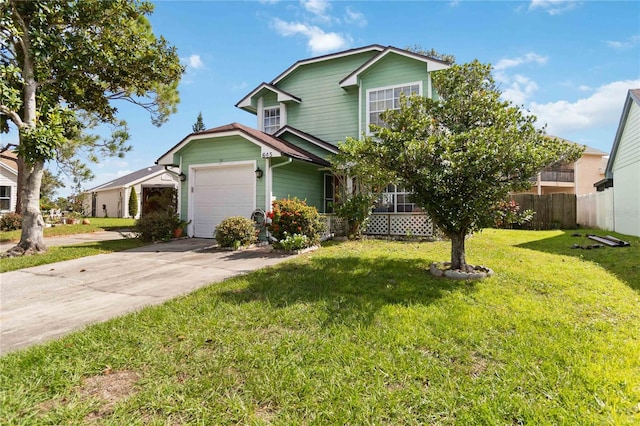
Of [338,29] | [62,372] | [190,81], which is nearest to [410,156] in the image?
[62,372]

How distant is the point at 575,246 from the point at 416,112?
22.5 feet

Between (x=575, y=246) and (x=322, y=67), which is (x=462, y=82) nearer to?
(x=575, y=246)

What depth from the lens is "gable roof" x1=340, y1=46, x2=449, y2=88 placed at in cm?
1205

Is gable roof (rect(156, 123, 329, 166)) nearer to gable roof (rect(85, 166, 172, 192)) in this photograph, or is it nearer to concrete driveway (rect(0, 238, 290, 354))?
concrete driveway (rect(0, 238, 290, 354))

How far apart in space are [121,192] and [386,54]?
86.6 feet

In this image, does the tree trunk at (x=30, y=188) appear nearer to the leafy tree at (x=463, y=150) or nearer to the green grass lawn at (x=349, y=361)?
the green grass lawn at (x=349, y=361)

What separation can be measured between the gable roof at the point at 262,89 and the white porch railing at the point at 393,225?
6281 millimetres

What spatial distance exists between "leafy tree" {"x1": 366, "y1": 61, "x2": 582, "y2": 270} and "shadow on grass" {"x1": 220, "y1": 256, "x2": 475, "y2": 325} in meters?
1.10

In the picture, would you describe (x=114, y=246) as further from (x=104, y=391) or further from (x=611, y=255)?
(x=611, y=255)

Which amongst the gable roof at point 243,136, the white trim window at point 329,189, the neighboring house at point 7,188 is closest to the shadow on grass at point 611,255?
the white trim window at point 329,189

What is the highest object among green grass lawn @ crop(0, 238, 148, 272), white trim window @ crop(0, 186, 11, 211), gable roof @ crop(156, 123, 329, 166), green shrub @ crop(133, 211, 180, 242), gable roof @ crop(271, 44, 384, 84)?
gable roof @ crop(271, 44, 384, 84)

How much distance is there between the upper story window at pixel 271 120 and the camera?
624 inches

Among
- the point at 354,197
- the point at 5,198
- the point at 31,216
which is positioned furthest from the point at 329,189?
the point at 5,198

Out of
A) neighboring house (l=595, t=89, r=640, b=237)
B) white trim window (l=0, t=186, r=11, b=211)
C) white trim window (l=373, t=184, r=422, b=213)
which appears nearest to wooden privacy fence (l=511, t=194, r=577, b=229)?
neighboring house (l=595, t=89, r=640, b=237)
